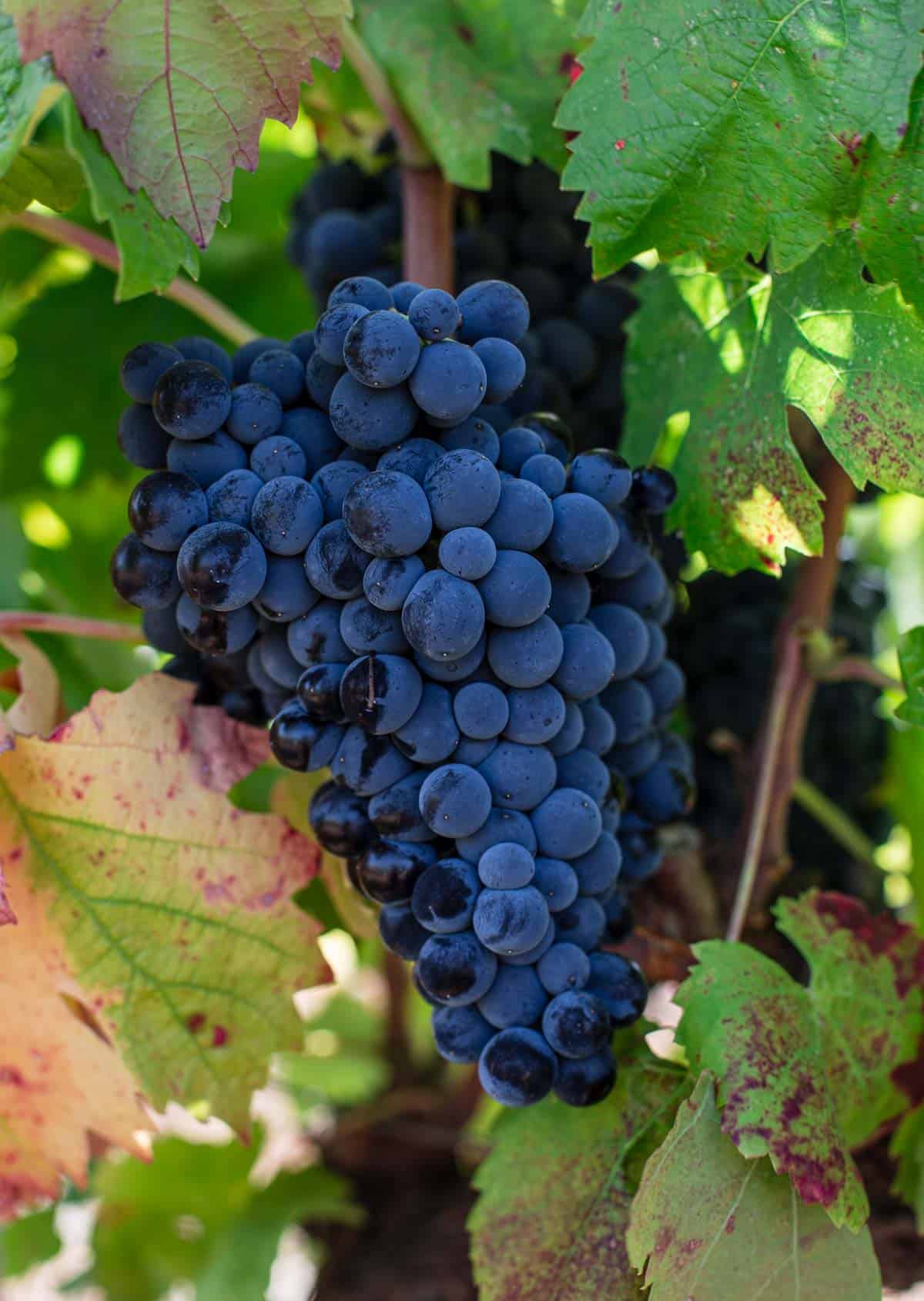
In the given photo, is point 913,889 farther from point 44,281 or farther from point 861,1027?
point 44,281

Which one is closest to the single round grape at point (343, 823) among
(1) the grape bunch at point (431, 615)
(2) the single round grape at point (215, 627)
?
(1) the grape bunch at point (431, 615)

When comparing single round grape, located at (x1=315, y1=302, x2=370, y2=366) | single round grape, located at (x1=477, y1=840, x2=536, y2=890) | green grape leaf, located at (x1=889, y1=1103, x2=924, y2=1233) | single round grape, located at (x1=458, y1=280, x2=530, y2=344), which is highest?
single round grape, located at (x1=458, y1=280, x2=530, y2=344)

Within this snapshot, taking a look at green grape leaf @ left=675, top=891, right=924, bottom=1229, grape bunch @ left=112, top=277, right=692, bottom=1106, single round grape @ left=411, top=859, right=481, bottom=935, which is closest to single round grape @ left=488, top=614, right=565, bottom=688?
grape bunch @ left=112, top=277, right=692, bottom=1106

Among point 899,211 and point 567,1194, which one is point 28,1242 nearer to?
point 567,1194

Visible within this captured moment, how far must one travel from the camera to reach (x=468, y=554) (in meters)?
0.60

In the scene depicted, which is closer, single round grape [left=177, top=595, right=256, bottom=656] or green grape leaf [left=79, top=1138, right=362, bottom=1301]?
single round grape [left=177, top=595, right=256, bottom=656]

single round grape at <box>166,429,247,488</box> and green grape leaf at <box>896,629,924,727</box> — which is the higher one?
single round grape at <box>166,429,247,488</box>

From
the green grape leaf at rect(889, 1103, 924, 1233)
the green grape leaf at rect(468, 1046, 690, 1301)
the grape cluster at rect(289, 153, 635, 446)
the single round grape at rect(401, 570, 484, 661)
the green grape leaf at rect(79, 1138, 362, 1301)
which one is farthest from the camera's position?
the green grape leaf at rect(79, 1138, 362, 1301)

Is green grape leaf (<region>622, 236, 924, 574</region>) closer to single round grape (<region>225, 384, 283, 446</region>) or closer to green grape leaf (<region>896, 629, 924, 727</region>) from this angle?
green grape leaf (<region>896, 629, 924, 727</region>)

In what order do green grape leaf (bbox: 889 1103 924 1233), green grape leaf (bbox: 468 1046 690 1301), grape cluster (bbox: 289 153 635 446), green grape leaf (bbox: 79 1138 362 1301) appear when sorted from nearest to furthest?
green grape leaf (bbox: 468 1046 690 1301) < green grape leaf (bbox: 889 1103 924 1233) < grape cluster (bbox: 289 153 635 446) < green grape leaf (bbox: 79 1138 362 1301)

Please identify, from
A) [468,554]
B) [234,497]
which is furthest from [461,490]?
[234,497]

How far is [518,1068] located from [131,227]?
20.2 inches

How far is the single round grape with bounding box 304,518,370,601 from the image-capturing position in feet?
2.06

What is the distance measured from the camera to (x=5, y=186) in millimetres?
722
